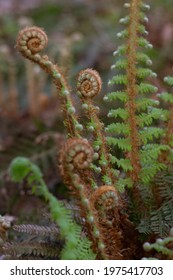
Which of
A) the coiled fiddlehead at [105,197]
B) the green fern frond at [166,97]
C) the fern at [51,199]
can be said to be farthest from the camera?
the green fern frond at [166,97]

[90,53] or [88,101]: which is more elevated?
[90,53]

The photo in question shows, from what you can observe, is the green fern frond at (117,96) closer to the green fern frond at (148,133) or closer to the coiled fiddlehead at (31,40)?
the green fern frond at (148,133)

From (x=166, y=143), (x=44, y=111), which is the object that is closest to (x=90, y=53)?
(x=44, y=111)

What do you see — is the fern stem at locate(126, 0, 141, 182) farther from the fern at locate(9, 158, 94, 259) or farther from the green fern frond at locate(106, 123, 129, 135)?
the fern at locate(9, 158, 94, 259)

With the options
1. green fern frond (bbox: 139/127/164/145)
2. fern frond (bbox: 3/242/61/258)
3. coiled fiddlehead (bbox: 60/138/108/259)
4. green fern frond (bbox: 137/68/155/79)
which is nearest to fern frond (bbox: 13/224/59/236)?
fern frond (bbox: 3/242/61/258)

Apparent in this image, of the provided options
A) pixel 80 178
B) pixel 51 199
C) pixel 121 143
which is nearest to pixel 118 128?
pixel 121 143

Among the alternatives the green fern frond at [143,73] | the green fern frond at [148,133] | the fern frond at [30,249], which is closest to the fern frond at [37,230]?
the fern frond at [30,249]

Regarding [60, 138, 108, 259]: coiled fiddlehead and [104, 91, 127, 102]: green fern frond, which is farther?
[104, 91, 127, 102]: green fern frond
